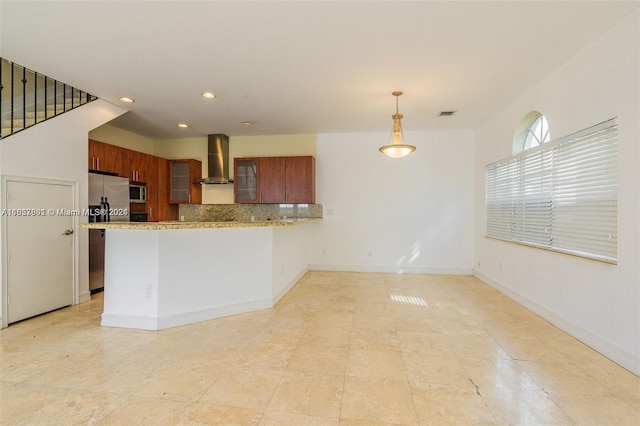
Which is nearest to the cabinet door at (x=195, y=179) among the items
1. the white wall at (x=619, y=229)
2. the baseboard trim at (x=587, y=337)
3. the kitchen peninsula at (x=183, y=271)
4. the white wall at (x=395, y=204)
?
the white wall at (x=395, y=204)

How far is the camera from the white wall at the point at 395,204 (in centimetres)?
549

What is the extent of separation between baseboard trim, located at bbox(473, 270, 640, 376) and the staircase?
612 cm

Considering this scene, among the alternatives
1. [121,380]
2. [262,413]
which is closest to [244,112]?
[121,380]

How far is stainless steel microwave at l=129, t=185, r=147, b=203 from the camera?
4.98 meters

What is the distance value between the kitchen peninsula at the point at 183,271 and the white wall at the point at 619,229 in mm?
3118

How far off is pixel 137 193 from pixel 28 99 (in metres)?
1.92

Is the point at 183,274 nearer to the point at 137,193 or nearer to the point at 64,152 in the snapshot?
the point at 64,152

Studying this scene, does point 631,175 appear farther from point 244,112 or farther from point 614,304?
point 244,112

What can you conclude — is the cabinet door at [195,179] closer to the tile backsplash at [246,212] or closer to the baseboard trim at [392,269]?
the tile backsplash at [246,212]

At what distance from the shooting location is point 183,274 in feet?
10.2

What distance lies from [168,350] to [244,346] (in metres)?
0.66

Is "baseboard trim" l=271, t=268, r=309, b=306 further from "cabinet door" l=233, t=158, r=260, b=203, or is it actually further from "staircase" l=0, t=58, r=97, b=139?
"staircase" l=0, t=58, r=97, b=139

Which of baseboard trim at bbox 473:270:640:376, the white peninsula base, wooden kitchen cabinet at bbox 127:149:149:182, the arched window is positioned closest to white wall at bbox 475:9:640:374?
baseboard trim at bbox 473:270:640:376

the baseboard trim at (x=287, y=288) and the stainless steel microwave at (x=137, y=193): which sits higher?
the stainless steel microwave at (x=137, y=193)
